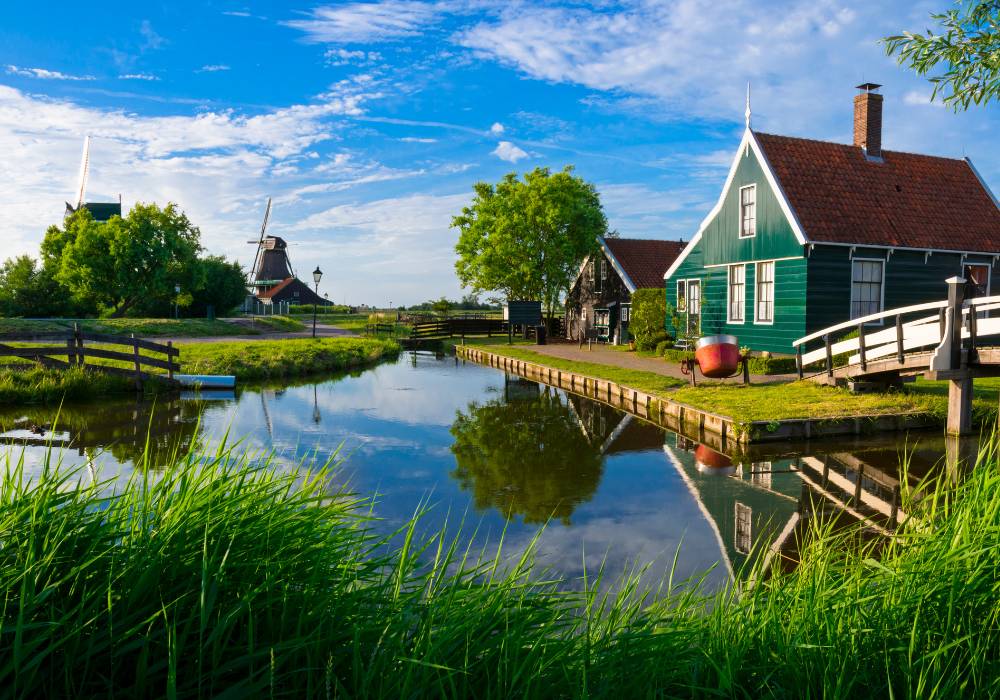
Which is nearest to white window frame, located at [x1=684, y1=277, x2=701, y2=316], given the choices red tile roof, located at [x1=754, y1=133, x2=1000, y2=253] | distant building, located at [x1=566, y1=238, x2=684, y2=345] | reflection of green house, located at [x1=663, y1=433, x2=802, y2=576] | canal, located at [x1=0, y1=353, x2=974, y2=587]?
red tile roof, located at [x1=754, y1=133, x2=1000, y2=253]

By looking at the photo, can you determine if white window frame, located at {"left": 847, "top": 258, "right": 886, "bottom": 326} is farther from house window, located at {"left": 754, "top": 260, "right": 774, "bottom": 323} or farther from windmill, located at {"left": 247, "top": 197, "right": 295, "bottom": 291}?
windmill, located at {"left": 247, "top": 197, "right": 295, "bottom": 291}

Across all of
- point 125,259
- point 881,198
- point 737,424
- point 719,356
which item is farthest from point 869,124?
point 125,259

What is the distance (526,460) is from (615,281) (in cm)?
2591

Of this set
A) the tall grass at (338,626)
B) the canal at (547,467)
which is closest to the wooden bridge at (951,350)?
the canal at (547,467)

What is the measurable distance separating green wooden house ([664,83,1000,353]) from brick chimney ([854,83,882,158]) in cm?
4

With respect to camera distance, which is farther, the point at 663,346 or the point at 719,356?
the point at 663,346

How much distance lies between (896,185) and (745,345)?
7.25 meters

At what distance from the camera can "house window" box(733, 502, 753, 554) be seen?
711 cm

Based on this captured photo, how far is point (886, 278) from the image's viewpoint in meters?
20.7

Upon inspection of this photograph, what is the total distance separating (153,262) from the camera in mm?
49969

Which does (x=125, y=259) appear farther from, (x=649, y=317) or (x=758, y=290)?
(x=758, y=290)

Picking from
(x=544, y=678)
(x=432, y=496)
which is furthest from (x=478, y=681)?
(x=432, y=496)

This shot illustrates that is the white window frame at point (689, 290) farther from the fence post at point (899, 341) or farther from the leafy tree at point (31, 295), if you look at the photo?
the leafy tree at point (31, 295)

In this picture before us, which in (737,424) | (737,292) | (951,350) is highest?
(737,292)
